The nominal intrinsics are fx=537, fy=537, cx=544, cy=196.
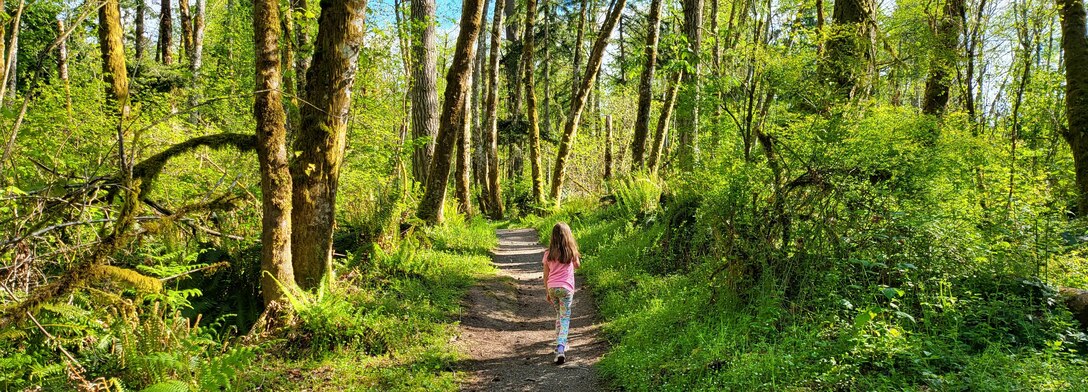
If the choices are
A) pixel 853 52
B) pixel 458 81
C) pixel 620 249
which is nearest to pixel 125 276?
pixel 458 81

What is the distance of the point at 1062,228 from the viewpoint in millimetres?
5301

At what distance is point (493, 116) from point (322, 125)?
45.3 ft

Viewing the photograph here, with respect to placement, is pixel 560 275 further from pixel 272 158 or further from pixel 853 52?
pixel 853 52

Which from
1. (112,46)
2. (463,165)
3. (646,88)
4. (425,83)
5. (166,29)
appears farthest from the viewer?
(166,29)

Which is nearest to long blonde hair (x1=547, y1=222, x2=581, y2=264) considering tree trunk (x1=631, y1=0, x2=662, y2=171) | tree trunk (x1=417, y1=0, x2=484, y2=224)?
tree trunk (x1=417, y1=0, x2=484, y2=224)

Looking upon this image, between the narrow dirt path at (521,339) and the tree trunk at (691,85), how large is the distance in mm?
3623

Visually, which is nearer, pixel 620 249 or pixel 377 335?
pixel 377 335

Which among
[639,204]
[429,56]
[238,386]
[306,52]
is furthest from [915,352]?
[429,56]

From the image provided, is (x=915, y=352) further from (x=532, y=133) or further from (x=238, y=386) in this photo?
(x=532, y=133)

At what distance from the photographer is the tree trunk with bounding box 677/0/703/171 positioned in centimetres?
941

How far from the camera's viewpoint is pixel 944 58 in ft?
33.7

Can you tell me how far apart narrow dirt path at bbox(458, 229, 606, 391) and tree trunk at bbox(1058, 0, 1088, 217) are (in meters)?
6.90

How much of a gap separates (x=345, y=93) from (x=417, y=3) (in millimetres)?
5806

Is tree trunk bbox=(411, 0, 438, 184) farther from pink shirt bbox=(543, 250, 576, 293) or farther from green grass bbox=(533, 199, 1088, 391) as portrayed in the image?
green grass bbox=(533, 199, 1088, 391)
